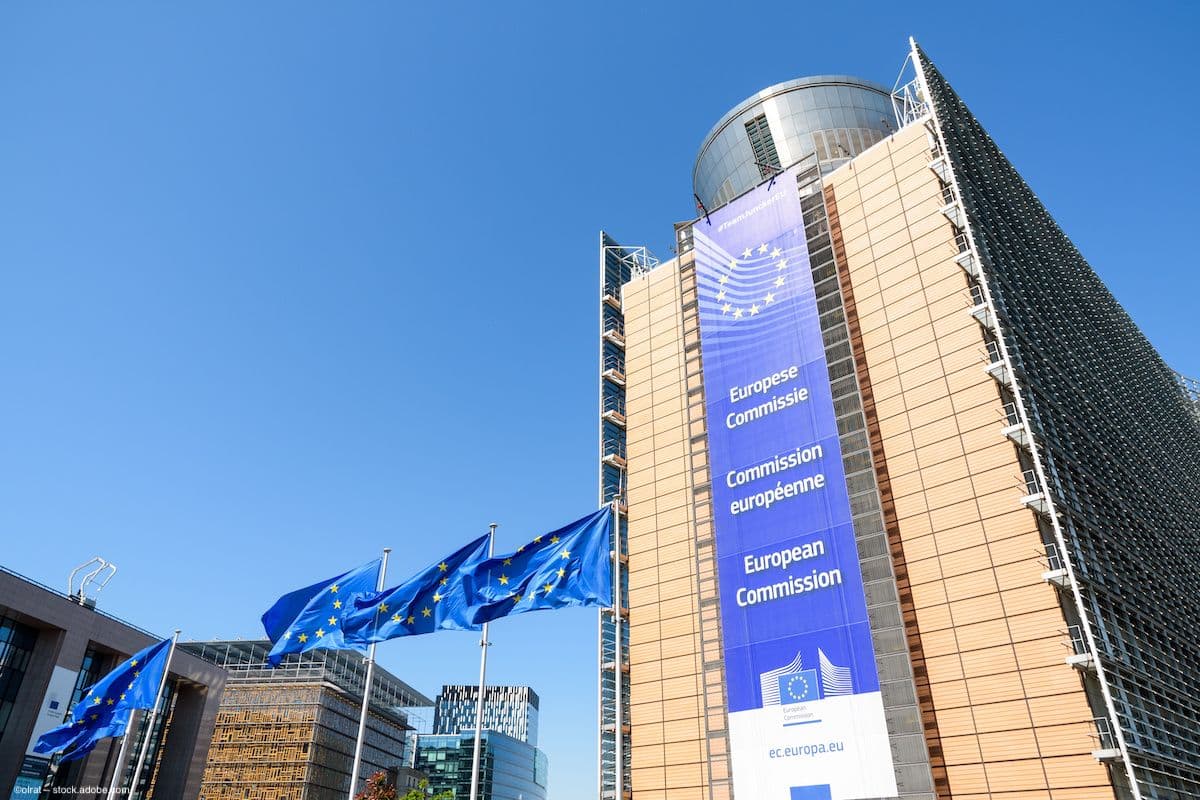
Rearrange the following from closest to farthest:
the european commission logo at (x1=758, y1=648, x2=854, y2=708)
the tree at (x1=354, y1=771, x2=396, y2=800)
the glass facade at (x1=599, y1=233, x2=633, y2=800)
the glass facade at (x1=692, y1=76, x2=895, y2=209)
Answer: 1. the tree at (x1=354, y1=771, x2=396, y2=800)
2. the european commission logo at (x1=758, y1=648, x2=854, y2=708)
3. the glass facade at (x1=599, y1=233, x2=633, y2=800)
4. the glass facade at (x1=692, y1=76, x2=895, y2=209)

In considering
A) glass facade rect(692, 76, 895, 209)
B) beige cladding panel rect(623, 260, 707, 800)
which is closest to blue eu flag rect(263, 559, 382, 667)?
beige cladding panel rect(623, 260, 707, 800)

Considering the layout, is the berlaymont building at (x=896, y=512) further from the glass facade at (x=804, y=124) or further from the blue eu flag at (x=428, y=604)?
the glass facade at (x=804, y=124)

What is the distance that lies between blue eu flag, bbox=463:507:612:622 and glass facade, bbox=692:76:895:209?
2193 inches

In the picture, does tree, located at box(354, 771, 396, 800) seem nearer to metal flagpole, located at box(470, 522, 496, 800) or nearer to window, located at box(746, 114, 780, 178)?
metal flagpole, located at box(470, 522, 496, 800)

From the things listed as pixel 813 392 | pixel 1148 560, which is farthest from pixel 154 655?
pixel 1148 560

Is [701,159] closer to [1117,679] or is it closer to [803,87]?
[803,87]

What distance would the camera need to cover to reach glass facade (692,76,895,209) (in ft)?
262

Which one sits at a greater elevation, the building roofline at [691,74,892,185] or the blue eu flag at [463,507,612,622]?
the building roofline at [691,74,892,185]

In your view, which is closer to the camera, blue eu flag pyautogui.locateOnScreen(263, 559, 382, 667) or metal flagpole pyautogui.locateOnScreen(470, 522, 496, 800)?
metal flagpole pyautogui.locateOnScreen(470, 522, 496, 800)

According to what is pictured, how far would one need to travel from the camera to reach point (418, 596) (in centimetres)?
3241

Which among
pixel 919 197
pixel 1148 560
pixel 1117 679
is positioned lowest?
pixel 1117 679

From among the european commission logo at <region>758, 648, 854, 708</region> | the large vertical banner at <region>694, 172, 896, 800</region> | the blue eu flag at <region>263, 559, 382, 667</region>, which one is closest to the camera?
the blue eu flag at <region>263, 559, 382, 667</region>

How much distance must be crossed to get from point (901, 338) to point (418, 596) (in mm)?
36638

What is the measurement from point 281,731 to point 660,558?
84.5 m
